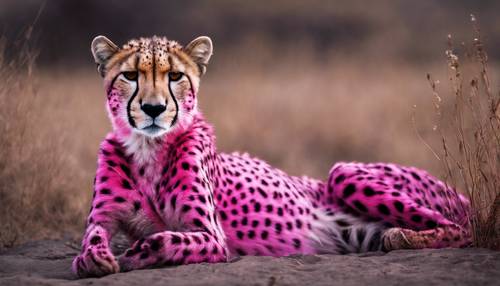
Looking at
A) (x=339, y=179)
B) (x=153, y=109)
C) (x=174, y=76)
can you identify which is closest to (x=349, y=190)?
(x=339, y=179)

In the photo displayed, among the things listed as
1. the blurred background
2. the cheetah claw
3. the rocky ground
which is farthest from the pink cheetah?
the blurred background

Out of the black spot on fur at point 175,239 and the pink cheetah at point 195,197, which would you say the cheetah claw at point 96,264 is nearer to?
the pink cheetah at point 195,197

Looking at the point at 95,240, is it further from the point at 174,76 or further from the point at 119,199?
the point at 174,76

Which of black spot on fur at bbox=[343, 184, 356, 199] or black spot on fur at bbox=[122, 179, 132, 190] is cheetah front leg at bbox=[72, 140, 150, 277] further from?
black spot on fur at bbox=[343, 184, 356, 199]

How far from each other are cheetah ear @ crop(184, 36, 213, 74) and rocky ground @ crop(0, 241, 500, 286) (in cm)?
105

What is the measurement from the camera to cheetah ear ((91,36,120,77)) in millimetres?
4441

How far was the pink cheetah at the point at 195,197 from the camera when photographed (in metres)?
4.16

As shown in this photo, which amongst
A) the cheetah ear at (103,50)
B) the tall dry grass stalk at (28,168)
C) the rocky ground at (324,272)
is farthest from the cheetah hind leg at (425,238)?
the tall dry grass stalk at (28,168)

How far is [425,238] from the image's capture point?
4695 millimetres

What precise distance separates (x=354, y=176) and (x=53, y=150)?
7.55 ft

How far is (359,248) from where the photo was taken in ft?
16.4

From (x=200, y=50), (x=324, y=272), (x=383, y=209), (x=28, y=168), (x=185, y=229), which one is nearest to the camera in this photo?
(x=324, y=272)

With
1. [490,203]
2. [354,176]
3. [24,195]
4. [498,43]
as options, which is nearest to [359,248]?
[354,176]

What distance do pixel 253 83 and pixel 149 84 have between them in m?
8.35
